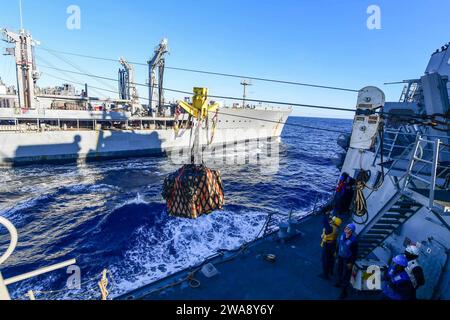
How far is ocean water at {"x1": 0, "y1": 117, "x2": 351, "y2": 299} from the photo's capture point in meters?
12.9

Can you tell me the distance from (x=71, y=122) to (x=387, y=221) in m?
50.6

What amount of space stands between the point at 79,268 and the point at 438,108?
17534mm

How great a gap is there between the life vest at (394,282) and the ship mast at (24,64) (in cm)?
5148

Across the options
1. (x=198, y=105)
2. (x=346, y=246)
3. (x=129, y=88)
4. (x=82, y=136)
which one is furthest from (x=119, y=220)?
(x=129, y=88)

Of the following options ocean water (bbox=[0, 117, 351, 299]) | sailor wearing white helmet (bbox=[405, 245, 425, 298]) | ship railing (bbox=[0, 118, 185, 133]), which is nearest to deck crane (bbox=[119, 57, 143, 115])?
ship railing (bbox=[0, 118, 185, 133])

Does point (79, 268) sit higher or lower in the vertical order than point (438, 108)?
lower

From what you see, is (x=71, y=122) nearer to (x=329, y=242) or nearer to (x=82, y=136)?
(x=82, y=136)

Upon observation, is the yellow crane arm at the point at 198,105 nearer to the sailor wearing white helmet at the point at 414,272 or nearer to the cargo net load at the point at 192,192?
the cargo net load at the point at 192,192

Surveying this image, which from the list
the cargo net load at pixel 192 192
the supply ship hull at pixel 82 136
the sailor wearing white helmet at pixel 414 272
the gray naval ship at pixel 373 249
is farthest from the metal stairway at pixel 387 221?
the supply ship hull at pixel 82 136

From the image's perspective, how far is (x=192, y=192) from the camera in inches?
291
